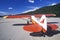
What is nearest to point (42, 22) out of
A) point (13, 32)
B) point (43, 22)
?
point (43, 22)

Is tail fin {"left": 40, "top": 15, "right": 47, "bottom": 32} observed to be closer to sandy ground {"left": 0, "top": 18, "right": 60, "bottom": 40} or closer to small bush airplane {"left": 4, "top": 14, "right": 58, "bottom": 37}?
small bush airplane {"left": 4, "top": 14, "right": 58, "bottom": 37}

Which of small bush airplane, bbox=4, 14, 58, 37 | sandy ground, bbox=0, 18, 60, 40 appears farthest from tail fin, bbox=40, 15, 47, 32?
sandy ground, bbox=0, 18, 60, 40

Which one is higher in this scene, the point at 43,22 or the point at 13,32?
the point at 43,22

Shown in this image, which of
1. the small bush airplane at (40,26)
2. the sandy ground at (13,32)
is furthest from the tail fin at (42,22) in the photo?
the sandy ground at (13,32)

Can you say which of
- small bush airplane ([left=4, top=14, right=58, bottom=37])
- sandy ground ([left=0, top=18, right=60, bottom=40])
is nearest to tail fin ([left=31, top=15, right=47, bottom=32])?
small bush airplane ([left=4, top=14, right=58, bottom=37])

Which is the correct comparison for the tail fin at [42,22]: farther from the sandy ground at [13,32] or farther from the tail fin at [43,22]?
the sandy ground at [13,32]

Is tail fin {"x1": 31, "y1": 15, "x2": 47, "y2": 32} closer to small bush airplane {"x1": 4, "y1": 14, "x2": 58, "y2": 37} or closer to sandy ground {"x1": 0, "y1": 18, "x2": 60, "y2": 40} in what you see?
small bush airplane {"x1": 4, "y1": 14, "x2": 58, "y2": 37}

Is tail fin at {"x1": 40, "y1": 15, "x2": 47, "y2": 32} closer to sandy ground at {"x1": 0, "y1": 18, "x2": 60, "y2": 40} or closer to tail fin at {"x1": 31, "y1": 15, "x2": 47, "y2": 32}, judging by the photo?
tail fin at {"x1": 31, "y1": 15, "x2": 47, "y2": 32}

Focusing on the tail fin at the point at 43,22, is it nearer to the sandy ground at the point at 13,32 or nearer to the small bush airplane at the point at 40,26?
the small bush airplane at the point at 40,26

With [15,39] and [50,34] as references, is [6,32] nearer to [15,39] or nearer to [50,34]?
[15,39]

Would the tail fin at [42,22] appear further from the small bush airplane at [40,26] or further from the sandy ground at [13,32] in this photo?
the sandy ground at [13,32]

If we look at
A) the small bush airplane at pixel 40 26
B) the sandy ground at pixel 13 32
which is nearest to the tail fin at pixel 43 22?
the small bush airplane at pixel 40 26

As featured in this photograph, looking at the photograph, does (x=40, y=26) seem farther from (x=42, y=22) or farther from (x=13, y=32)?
(x=13, y=32)

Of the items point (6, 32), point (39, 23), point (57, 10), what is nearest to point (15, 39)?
point (6, 32)
